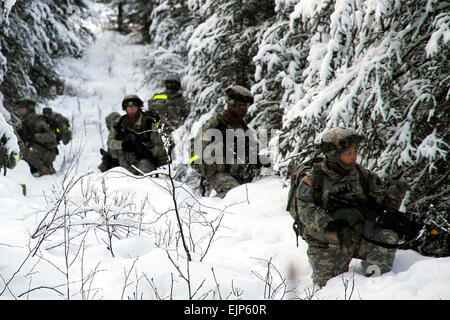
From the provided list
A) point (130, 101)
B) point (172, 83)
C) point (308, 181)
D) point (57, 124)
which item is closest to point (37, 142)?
point (57, 124)

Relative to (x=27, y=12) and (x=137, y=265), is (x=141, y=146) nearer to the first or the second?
(x=137, y=265)

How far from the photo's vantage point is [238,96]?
21.9 feet

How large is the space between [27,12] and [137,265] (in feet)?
32.6

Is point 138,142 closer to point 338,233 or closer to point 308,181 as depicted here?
point 308,181

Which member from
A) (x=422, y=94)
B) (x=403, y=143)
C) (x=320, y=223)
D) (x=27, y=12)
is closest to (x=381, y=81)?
(x=422, y=94)

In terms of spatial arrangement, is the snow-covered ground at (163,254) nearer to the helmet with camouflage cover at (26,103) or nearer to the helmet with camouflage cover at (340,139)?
the helmet with camouflage cover at (340,139)

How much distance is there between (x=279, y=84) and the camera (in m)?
7.33

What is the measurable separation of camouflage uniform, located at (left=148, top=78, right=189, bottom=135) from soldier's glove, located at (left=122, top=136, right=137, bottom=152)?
2309mm

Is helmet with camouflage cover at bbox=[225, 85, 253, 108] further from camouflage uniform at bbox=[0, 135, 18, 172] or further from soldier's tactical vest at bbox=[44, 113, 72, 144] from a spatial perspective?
soldier's tactical vest at bbox=[44, 113, 72, 144]

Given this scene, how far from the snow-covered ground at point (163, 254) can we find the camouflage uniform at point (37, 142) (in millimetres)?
3346

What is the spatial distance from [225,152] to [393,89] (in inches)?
120

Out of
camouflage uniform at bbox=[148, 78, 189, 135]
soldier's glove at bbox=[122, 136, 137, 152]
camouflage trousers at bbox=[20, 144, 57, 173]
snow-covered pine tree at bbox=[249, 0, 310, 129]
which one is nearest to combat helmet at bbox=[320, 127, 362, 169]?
snow-covered pine tree at bbox=[249, 0, 310, 129]

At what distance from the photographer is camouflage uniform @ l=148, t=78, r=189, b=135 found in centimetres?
1003
